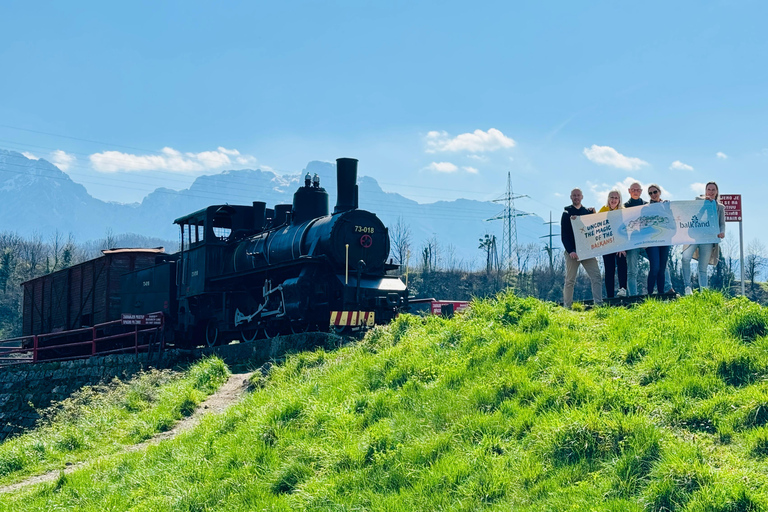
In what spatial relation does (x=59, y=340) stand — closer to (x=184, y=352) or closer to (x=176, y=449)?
(x=184, y=352)

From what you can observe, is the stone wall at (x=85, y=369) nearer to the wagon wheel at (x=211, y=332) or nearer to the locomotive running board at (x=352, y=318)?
the locomotive running board at (x=352, y=318)

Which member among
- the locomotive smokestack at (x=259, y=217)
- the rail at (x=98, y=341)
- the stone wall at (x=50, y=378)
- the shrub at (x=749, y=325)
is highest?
the locomotive smokestack at (x=259, y=217)

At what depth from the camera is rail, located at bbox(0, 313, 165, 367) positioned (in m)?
22.0

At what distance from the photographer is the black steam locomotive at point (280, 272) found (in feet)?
55.7

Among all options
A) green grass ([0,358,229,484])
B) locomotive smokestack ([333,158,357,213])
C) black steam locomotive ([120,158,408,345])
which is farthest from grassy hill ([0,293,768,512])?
locomotive smokestack ([333,158,357,213])

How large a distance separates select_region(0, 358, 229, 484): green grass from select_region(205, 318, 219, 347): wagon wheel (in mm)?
4221

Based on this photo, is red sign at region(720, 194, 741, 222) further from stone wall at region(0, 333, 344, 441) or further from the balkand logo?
stone wall at region(0, 333, 344, 441)

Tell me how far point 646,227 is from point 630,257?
2.08 feet

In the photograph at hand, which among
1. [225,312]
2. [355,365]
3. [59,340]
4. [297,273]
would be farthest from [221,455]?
[59,340]

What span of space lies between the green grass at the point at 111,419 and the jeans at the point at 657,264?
29.1ft

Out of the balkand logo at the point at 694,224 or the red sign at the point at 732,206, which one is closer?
the balkand logo at the point at 694,224

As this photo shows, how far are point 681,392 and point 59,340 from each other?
30.5m

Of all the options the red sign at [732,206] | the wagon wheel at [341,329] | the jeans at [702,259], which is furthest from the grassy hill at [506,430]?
the wagon wheel at [341,329]

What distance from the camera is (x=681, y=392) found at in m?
7.16
